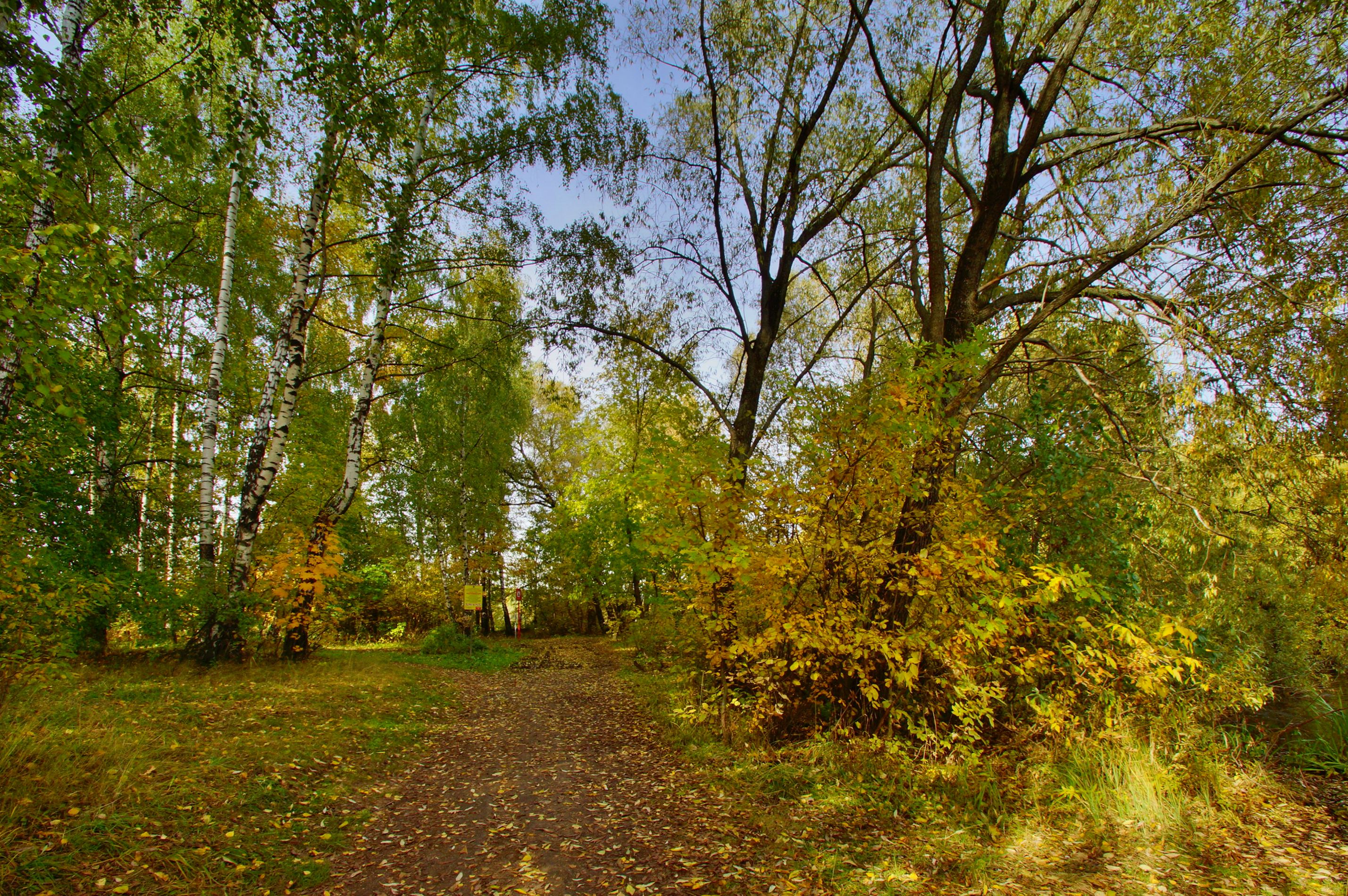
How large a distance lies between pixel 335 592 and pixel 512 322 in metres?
6.18

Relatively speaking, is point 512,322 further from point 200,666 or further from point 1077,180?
point 1077,180

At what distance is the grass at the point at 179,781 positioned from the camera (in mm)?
3033

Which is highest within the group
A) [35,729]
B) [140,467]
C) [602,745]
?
[140,467]

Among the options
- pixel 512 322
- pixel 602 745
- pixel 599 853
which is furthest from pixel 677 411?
pixel 599 853

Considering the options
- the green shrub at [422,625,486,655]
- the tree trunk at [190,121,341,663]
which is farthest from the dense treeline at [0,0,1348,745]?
the green shrub at [422,625,486,655]

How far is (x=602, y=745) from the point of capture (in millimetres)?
6734

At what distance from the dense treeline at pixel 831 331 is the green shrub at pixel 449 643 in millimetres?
4406

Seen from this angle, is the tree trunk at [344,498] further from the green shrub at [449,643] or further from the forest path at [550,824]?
the green shrub at [449,643]

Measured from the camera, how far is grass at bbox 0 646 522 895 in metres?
3.03

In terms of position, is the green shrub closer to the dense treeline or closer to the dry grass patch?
the dense treeline

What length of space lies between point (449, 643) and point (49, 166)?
41.7 feet

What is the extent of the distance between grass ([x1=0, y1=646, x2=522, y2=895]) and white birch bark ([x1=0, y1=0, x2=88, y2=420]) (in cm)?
256

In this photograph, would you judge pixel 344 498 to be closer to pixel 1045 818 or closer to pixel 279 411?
pixel 279 411

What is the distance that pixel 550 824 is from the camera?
4414mm
